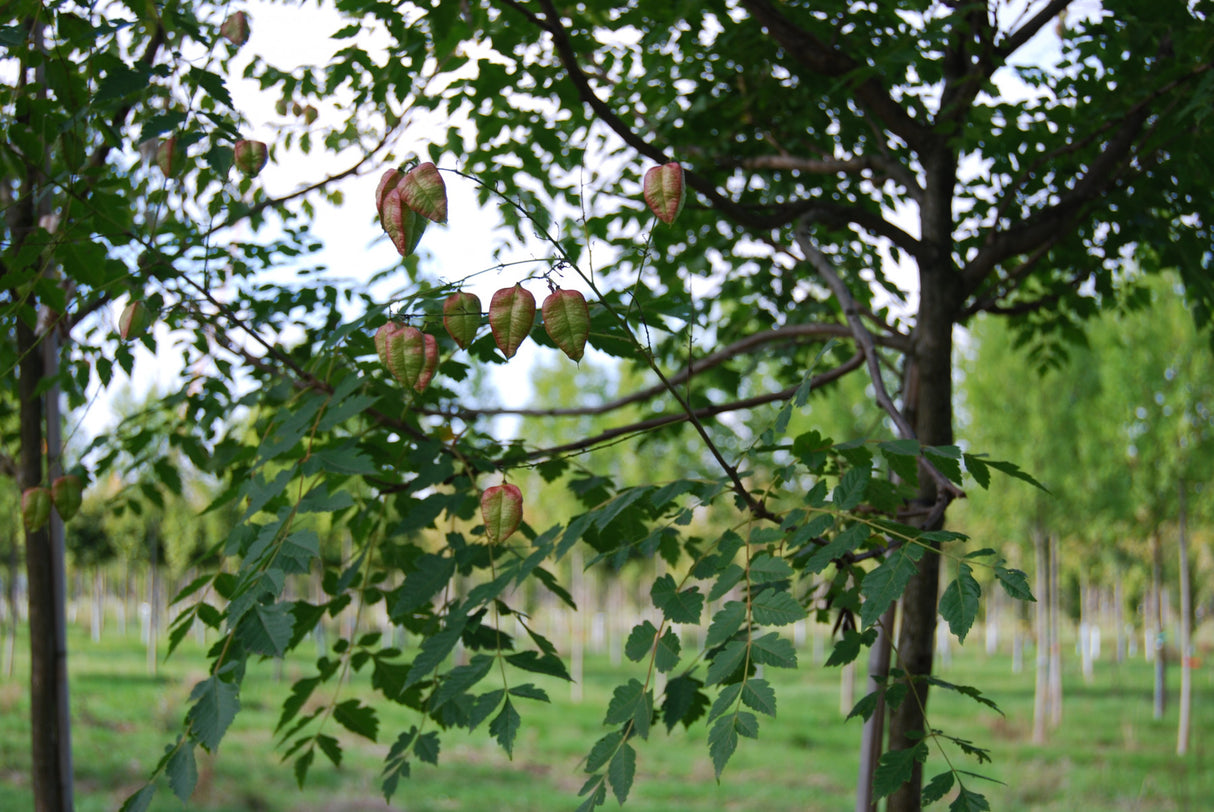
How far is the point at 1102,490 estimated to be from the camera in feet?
46.5

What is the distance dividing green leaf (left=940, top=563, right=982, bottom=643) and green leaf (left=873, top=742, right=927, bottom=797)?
1.02 feet

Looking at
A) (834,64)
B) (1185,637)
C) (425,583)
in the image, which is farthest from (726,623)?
(1185,637)

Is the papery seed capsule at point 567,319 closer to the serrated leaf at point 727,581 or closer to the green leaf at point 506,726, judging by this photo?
the serrated leaf at point 727,581

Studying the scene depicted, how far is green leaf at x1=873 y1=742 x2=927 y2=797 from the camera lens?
4.89ft

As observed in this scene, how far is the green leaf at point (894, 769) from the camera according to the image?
58.7 inches

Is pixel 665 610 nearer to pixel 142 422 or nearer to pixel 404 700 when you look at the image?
pixel 404 700

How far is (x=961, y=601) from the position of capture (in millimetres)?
1322

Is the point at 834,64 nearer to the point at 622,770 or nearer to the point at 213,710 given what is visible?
the point at 622,770

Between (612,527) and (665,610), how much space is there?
0.57 m

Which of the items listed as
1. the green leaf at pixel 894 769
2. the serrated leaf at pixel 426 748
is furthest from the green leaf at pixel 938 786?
the serrated leaf at pixel 426 748

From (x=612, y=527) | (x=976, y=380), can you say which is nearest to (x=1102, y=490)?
(x=976, y=380)

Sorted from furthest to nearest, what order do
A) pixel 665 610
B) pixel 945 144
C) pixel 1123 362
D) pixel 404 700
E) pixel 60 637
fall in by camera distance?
pixel 1123 362 → pixel 945 144 → pixel 60 637 → pixel 404 700 → pixel 665 610

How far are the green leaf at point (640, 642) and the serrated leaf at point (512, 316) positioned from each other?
539 millimetres

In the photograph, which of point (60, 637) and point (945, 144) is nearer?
point (60, 637)
